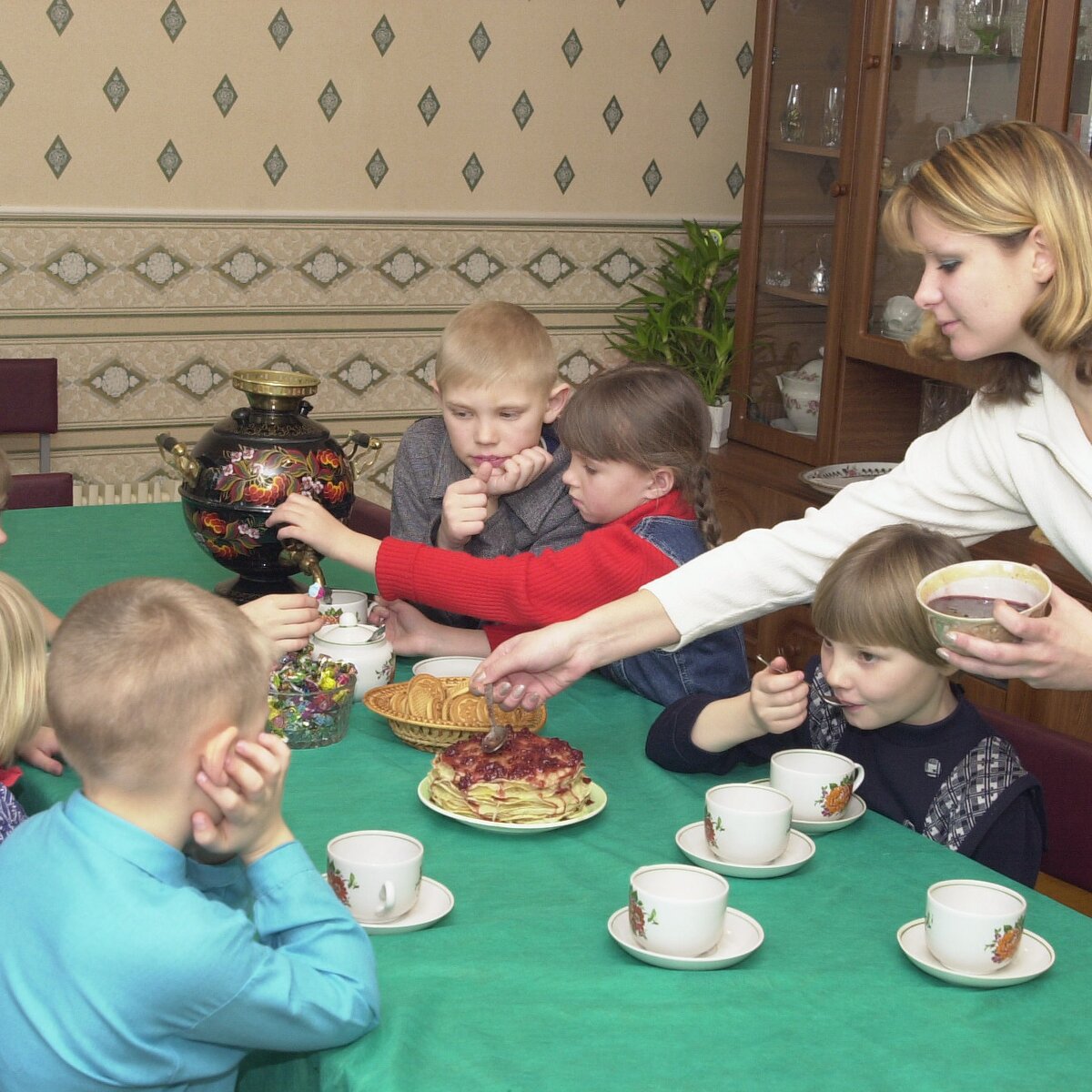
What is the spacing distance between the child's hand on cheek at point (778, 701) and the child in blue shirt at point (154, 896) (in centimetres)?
64

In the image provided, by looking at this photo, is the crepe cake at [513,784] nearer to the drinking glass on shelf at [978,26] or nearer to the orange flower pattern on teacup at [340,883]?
the orange flower pattern on teacup at [340,883]

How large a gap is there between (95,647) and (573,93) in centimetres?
422

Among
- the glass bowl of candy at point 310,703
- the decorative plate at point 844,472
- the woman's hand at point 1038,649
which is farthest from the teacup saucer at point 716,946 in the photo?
the decorative plate at point 844,472

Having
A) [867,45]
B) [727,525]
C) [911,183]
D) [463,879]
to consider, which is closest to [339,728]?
[463,879]

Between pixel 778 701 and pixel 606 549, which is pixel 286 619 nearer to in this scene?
pixel 606 549

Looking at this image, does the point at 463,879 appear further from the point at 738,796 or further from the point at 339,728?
the point at 339,728

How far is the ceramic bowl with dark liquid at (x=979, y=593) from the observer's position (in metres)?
1.41

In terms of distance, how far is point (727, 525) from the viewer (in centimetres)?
430

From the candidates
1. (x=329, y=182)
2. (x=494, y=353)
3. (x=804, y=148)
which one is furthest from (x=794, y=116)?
(x=494, y=353)

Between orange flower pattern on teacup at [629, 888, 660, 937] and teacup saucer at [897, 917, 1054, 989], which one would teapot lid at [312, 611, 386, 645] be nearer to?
orange flower pattern on teacup at [629, 888, 660, 937]

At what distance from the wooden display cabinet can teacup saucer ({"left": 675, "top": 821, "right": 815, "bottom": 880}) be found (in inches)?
76.0

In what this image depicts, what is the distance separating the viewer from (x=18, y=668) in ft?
5.36

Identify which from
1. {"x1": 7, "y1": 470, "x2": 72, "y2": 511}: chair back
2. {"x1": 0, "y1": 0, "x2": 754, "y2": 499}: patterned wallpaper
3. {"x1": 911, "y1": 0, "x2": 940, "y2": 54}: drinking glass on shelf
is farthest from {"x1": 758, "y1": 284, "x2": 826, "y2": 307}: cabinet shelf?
{"x1": 7, "y1": 470, "x2": 72, "y2": 511}: chair back

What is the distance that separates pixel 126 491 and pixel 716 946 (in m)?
3.73
